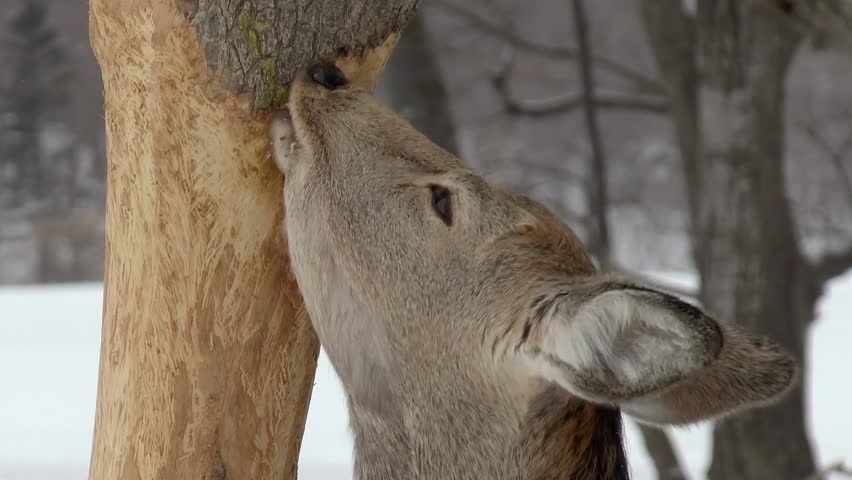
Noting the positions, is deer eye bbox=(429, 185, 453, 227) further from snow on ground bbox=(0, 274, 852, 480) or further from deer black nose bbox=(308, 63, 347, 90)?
snow on ground bbox=(0, 274, 852, 480)

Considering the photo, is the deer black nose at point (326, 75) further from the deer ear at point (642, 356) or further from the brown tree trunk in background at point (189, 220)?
the deer ear at point (642, 356)

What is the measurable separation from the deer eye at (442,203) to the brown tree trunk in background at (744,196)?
3888 mm

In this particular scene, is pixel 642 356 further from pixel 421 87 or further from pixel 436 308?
pixel 421 87

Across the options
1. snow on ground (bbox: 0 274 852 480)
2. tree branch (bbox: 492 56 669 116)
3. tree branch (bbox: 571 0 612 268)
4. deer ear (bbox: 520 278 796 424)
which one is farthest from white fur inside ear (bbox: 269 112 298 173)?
tree branch (bbox: 492 56 669 116)

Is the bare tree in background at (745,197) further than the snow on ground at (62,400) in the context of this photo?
No

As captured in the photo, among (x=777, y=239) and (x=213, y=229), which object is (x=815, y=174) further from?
(x=213, y=229)

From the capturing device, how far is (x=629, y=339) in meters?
2.37

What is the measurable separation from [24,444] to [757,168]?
4.57 m

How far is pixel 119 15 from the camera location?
2803 millimetres

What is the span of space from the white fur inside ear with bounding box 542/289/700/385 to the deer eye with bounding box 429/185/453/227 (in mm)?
593

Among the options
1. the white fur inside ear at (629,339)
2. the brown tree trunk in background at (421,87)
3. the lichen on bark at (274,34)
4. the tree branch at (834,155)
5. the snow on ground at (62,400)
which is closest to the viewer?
the white fur inside ear at (629,339)

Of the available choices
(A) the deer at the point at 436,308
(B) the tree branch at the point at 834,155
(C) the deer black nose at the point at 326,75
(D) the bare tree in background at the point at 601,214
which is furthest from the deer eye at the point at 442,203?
(B) the tree branch at the point at 834,155

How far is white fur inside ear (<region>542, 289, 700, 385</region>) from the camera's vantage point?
229 centimetres

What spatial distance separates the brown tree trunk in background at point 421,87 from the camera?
7.76 metres
